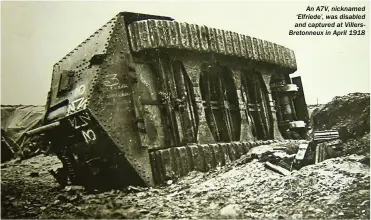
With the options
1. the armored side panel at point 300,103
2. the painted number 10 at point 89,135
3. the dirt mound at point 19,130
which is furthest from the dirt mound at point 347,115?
the dirt mound at point 19,130

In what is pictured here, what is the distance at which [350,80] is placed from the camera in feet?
11.6

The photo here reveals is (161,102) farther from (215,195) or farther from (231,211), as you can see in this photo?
(231,211)

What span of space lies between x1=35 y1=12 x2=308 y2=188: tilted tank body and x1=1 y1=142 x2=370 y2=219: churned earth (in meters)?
0.09

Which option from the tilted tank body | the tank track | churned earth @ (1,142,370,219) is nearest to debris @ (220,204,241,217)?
churned earth @ (1,142,370,219)

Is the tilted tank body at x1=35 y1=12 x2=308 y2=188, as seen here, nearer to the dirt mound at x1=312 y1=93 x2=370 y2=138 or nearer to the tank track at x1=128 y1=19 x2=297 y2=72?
the tank track at x1=128 y1=19 x2=297 y2=72

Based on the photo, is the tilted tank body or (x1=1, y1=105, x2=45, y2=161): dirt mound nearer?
the tilted tank body

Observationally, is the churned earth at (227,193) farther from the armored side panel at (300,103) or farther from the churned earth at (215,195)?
the armored side panel at (300,103)

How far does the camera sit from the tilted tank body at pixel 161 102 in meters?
3.10

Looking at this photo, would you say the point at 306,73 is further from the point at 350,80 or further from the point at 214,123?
the point at 214,123

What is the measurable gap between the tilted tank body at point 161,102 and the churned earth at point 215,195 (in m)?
0.09

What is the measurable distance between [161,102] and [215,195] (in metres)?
0.72

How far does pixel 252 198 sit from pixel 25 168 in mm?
1494

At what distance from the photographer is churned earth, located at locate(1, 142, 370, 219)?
3.13 metres

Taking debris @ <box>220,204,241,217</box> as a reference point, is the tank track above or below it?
above
